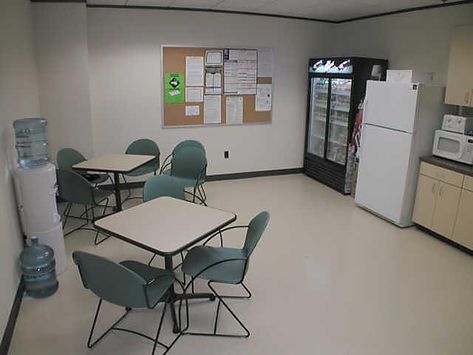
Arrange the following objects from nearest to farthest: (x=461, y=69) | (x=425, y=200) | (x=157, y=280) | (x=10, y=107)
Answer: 1. (x=157, y=280)
2. (x=10, y=107)
3. (x=461, y=69)
4. (x=425, y=200)

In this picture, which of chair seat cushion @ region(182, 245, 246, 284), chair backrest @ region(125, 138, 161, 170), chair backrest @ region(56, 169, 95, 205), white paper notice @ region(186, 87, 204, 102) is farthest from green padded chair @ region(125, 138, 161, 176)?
chair seat cushion @ region(182, 245, 246, 284)

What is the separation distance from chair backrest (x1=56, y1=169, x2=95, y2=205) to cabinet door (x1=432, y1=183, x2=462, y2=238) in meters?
3.50

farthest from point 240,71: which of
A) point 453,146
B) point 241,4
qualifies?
point 453,146

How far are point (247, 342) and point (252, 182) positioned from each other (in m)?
3.58

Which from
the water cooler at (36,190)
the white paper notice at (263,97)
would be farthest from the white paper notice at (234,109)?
the water cooler at (36,190)

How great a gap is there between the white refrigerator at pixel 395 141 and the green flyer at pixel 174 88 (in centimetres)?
249

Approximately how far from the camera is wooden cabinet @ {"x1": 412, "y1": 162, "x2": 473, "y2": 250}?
→ 3684mm

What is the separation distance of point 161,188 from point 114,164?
1089 millimetres

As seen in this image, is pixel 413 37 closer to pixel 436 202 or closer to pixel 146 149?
pixel 436 202

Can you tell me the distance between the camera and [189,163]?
4.55 m

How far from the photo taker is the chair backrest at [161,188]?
3302 mm

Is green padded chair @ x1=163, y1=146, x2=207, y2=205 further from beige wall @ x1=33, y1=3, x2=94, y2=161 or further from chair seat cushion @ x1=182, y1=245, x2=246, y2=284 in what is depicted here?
chair seat cushion @ x1=182, y1=245, x2=246, y2=284

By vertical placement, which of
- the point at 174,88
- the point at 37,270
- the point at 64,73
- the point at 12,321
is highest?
the point at 64,73

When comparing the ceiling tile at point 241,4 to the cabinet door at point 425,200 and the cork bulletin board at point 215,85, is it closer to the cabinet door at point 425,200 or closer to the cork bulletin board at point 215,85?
the cork bulletin board at point 215,85
